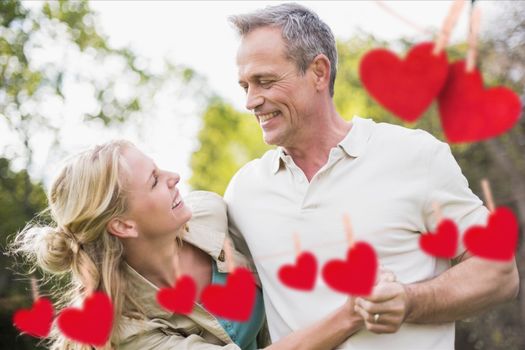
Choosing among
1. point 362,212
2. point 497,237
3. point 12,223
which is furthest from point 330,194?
point 12,223

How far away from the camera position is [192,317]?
236 centimetres

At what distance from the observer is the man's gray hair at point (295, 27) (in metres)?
2.46

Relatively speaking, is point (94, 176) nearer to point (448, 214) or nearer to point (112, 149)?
point (112, 149)

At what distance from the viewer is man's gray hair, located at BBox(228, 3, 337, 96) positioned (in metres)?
2.46

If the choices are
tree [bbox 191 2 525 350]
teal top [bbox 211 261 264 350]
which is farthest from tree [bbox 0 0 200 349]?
teal top [bbox 211 261 264 350]

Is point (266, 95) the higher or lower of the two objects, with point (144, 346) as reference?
higher

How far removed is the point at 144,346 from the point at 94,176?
1.73ft

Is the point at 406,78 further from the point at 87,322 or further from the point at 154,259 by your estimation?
the point at 154,259

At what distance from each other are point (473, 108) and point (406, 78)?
0.11 meters

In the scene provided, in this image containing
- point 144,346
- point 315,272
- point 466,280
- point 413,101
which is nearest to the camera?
point 413,101

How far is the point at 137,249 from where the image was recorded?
2359 millimetres

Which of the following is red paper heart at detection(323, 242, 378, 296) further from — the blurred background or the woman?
the blurred background

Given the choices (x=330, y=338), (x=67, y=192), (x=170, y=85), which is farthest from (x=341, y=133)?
(x=170, y=85)

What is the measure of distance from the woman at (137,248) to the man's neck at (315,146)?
313 millimetres
